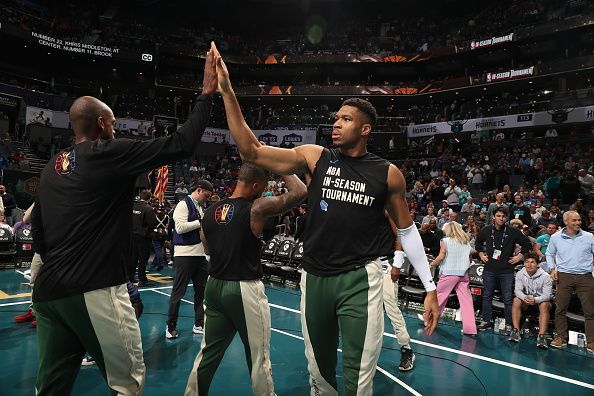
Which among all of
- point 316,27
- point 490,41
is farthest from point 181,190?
point 316,27

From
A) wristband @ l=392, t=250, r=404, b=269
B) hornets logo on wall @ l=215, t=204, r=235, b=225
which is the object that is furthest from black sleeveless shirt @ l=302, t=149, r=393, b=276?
wristband @ l=392, t=250, r=404, b=269

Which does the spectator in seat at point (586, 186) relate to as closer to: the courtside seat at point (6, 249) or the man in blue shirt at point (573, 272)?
the man in blue shirt at point (573, 272)

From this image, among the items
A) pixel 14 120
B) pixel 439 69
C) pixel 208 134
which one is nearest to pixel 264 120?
pixel 208 134

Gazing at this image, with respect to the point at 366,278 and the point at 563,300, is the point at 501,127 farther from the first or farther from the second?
the point at 366,278

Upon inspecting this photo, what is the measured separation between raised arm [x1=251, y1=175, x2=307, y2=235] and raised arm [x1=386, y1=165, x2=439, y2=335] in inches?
27.3

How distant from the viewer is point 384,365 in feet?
16.8

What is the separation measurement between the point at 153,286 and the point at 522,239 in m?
7.38

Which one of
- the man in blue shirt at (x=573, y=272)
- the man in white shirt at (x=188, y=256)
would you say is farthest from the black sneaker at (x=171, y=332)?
the man in blue shirt at (x=573, y=272)

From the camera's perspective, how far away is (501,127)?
25.1 metres

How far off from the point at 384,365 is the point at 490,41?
29469 mm

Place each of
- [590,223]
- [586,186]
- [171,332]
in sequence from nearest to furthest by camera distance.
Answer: [171,332], [590,223], [586,186]

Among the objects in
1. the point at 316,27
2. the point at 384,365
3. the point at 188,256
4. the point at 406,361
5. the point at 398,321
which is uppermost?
the point at 316,27

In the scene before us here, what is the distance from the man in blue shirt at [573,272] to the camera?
627 centimetres

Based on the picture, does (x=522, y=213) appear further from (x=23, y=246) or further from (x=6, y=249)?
(x=6, y=249)
